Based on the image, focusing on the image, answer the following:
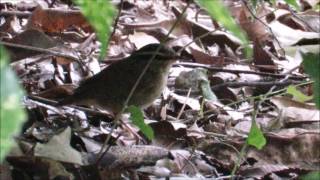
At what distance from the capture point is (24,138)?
8.61 ft

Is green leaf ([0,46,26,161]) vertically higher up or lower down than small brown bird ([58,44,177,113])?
higher up

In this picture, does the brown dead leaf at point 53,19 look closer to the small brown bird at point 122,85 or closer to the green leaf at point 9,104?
the small brown bird at point 122,85

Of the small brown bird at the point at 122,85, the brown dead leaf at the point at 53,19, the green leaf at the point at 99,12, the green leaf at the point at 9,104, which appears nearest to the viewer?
the green leaf at the point at 9,104

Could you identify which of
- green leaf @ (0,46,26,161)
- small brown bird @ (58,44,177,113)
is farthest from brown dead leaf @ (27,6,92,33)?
green leaf @ (0,46,26,161)

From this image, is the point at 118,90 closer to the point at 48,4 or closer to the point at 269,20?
the point at 48,4

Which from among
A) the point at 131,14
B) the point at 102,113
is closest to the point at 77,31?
the point at 131,14

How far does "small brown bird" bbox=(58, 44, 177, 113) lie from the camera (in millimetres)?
3410

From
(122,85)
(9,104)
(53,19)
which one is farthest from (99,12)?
(53,19)

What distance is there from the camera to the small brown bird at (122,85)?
3.41 metres

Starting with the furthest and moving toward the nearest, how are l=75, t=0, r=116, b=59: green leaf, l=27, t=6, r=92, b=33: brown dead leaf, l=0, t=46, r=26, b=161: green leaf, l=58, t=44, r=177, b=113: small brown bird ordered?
l=27, t=6, r=92, b=33: brown dead leaf, l=58, t=44, r=177, b=113: small brown bird, l=75, t=0, r=116, b=59: green leaf, l=0, t=46, r=26, b=161: green leaf

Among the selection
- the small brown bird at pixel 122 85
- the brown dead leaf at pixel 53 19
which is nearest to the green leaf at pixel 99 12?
the small brown bird at pixel 122 85

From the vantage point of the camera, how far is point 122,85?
135 inches

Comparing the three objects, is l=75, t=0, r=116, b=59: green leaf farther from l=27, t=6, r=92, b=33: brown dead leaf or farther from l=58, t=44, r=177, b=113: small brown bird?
l=27, t=6, r=92, b=33: brown dead leaf

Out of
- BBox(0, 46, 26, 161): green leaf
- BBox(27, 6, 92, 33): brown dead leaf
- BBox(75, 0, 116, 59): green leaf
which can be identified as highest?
BBox(0, 46, 26, 161): green leaf
